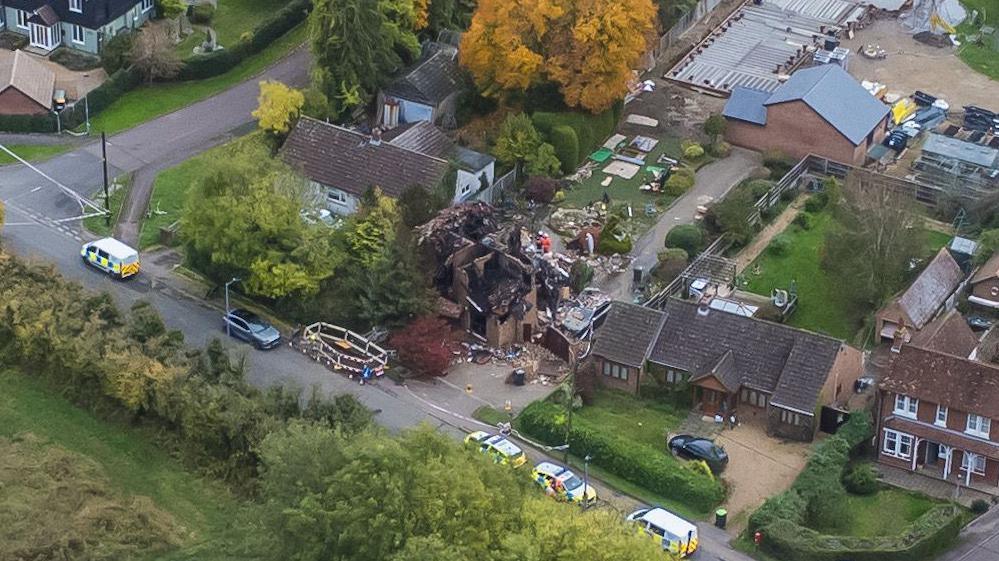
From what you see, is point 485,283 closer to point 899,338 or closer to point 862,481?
point 899,338

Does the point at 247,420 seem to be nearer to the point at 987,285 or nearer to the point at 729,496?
the point at 729,496

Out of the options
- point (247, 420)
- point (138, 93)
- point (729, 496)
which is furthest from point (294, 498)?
point (138, 93)

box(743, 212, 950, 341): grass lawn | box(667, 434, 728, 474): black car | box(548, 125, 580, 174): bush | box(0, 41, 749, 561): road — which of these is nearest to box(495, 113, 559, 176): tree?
box(548, 125, 580, 174): bush

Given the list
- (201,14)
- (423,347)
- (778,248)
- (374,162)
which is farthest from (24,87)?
(778,248)

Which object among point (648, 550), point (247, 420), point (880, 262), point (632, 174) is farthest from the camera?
point (632, 174)

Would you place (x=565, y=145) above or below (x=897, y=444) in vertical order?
below
